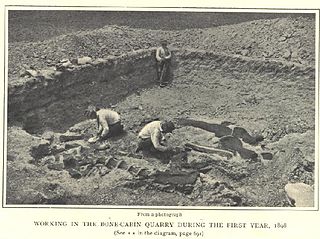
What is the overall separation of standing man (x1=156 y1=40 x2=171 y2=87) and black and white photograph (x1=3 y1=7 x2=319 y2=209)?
1 centimetres

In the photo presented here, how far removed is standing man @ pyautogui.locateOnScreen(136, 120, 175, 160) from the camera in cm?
644

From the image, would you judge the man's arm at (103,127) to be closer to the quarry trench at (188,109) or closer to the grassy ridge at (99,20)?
the quarry trench at (188,109)

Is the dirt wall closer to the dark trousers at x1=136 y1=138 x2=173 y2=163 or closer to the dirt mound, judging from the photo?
the dirt mound

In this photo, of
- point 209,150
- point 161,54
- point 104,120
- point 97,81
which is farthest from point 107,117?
point 161,54

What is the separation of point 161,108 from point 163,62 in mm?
674

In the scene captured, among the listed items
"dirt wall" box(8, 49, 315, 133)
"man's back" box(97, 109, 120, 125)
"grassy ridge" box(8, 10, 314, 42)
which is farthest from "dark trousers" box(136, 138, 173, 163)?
"grassy ridge" box(8, 10, 314, 42)

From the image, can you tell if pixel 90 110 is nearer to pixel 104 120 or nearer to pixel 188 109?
pixel 104 120

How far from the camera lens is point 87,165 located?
6.22 meters

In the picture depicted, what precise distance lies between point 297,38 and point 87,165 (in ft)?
8.48

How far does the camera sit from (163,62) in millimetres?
7820

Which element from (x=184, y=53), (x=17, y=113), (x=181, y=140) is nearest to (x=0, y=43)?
(x=17, y=113)

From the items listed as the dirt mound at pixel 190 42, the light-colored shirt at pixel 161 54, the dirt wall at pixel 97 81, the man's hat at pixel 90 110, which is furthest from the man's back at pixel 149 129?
the light-colored shirt at pixel 161 54

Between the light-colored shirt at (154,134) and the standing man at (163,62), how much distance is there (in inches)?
59.1

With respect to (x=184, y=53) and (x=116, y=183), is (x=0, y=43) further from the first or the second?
(x=184, y=53)
